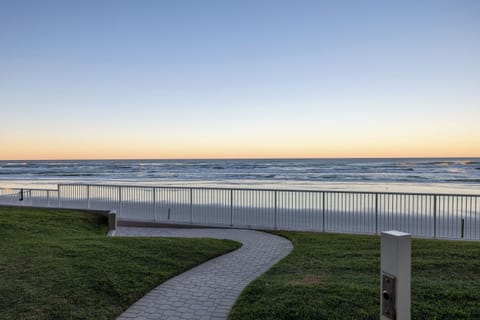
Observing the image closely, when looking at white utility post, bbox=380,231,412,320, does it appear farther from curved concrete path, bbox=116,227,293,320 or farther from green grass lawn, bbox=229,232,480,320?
curved concrete path, bbox=116,227,293,320

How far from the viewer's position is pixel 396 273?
8.89ft

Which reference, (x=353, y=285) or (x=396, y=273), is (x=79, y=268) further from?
(x=396, y=273)

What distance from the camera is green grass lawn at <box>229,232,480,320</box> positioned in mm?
5051

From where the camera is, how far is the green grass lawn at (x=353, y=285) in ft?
16.6

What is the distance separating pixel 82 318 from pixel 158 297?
121cm

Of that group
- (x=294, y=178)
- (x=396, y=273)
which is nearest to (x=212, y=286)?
(x=396, y=273)

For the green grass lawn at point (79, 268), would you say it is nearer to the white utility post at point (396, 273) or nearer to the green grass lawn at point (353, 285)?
the green grass lawn at point (353, 285)

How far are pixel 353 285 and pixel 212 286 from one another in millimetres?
2339

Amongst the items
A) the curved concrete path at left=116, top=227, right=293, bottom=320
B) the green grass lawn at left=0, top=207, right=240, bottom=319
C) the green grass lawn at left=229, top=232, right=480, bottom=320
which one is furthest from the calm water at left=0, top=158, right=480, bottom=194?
the green grass lawn at left=0, top=207, right=240, bottom=319

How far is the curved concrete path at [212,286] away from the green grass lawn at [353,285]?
34 centimetres

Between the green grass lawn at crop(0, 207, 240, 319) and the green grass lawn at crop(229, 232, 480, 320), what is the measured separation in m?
1.87

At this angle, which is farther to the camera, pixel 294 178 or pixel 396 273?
pixel 294 178

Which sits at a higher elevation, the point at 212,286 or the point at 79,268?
the point at 79,268

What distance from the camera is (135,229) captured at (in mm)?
12820
